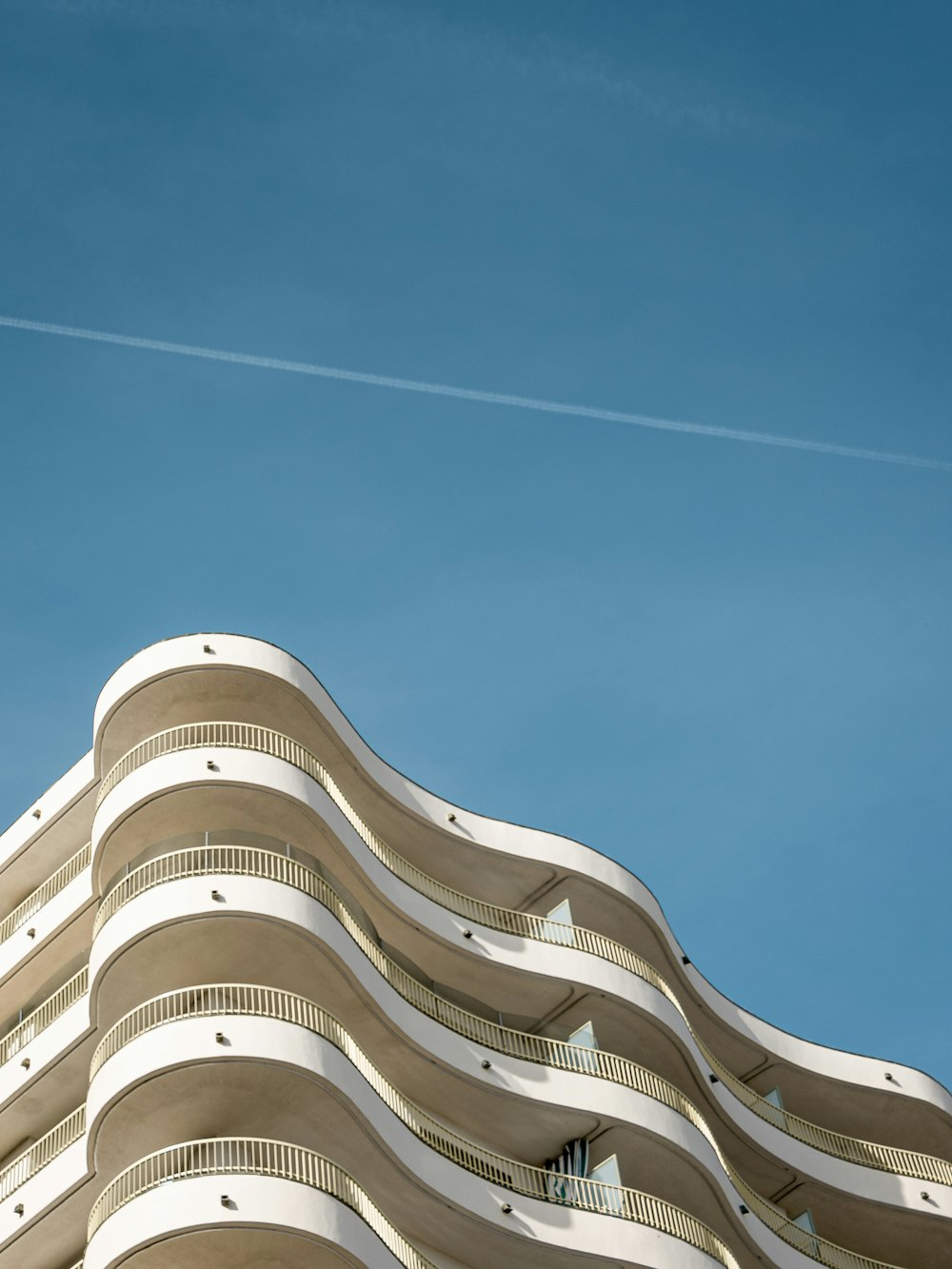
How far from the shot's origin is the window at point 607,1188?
3853cm

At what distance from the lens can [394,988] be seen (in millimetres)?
39625

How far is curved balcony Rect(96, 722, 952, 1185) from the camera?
1622 inches

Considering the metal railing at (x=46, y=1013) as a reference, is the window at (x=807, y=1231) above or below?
above

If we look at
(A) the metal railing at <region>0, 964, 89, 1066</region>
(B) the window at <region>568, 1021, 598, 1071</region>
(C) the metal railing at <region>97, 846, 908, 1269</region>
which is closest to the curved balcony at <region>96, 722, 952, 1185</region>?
(B) the window at <region>568, 1021, 598, 1071</region>

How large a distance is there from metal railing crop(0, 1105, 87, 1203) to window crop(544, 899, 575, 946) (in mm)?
11689

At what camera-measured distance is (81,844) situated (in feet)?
148

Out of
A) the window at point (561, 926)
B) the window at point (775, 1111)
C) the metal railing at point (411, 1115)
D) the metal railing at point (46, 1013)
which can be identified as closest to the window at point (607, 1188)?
the metal railing at point (411, 1115)

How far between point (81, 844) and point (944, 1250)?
24.4m

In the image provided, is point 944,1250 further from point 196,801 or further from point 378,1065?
point 196,801

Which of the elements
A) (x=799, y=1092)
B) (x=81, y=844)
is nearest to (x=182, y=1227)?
(x=81, y=844)

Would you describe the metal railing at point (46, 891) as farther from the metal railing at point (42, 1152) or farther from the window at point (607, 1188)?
the window at point (607, 1188)

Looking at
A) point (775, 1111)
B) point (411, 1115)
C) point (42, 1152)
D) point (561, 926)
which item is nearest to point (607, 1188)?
point (411, 1115)

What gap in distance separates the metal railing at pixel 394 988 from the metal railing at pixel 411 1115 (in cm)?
4

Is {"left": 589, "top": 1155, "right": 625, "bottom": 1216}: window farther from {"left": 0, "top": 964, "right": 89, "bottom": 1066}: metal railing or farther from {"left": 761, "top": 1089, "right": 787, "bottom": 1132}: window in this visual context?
{"left": 0, "top": 964, "right": 89, "bottom": 1066}: metal railing
